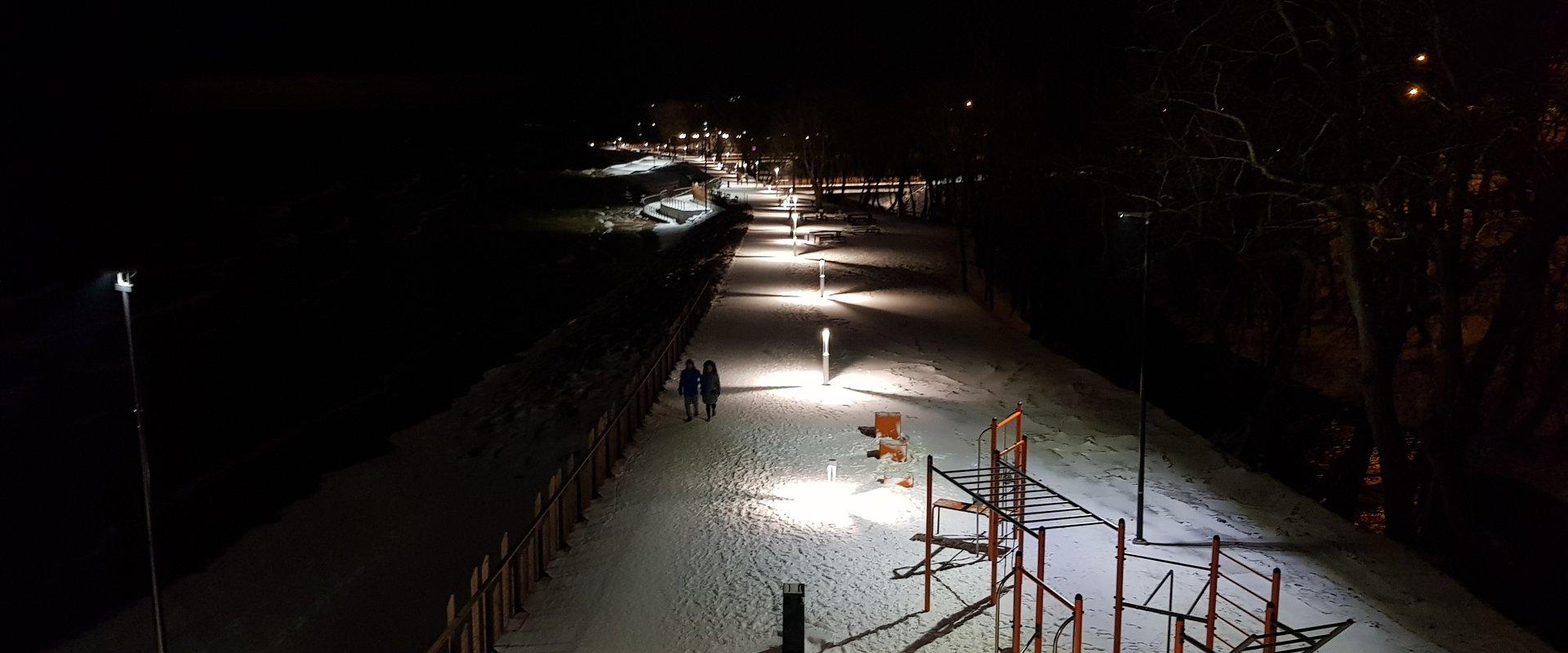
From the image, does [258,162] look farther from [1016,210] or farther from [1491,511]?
[1491,511]

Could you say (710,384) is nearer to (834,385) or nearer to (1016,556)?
(834,385)

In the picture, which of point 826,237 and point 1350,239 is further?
point 826,237

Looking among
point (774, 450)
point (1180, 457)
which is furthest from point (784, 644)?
point (1180, 457)

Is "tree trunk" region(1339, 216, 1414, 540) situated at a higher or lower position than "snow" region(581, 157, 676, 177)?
lower

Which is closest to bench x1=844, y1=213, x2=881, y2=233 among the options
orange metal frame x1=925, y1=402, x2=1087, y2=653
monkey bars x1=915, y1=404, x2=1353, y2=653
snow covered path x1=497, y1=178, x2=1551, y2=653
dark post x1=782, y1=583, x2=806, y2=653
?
snow covered path x1=497, y1=178, x2=1551, y2=653

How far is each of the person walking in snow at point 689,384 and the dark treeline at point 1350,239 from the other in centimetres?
853

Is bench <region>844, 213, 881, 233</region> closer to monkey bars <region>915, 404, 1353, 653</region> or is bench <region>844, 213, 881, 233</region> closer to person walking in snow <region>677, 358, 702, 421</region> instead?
person walking in snow <region>677, 358, 702, 421</region>

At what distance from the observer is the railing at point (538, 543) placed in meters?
8.81

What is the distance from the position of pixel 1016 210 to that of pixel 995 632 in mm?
32945

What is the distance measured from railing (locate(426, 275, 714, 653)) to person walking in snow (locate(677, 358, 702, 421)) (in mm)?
765

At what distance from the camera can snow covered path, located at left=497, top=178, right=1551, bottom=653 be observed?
10133mm

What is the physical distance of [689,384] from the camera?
18141mm

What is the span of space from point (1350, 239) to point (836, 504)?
821 cm

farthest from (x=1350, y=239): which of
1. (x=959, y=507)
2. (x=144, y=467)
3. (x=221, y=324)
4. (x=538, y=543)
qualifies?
(x=221, y=324)
